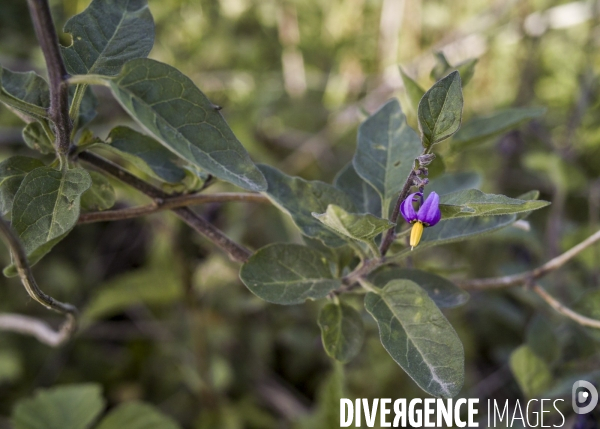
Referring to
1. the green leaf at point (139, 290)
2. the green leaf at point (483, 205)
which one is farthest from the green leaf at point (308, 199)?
the green leaf at point (139, 290)

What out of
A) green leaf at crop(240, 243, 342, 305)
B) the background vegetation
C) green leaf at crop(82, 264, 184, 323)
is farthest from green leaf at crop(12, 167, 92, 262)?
green leaf at crop(82, 264, 184, 323)

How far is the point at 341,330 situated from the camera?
597 mm

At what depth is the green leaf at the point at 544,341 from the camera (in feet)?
2.90

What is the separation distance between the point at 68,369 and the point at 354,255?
117 cm

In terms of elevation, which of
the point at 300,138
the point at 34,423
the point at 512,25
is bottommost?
the point at 34,423

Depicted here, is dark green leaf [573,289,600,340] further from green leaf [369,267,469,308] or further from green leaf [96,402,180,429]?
green leaf [96,402,180,429]

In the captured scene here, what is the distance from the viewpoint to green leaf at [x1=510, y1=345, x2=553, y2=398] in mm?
840

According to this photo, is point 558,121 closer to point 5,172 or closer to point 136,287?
point 136,287

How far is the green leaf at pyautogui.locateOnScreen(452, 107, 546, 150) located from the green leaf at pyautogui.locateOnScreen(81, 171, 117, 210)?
17.9 inches

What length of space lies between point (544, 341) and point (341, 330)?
0.49 meters

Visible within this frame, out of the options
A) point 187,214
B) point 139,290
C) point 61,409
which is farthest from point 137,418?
point 187,214

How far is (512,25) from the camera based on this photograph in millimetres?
1864

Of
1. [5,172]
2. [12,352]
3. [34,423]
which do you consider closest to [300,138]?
[12,352]

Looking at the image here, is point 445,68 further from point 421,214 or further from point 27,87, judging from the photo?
point 27,87
